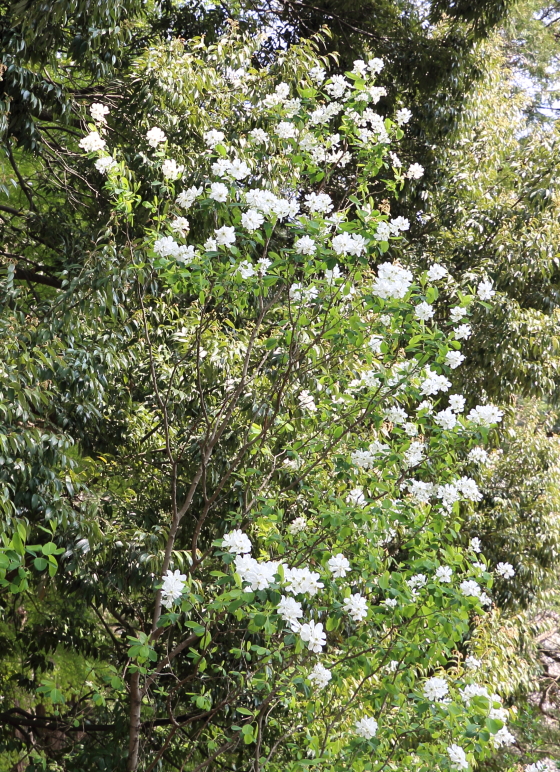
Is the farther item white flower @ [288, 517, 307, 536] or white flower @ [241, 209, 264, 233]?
white flower @ [288, 517, 307, 536]

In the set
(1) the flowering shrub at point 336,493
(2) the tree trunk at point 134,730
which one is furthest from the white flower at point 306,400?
(2) the tree trunk at point 134,730

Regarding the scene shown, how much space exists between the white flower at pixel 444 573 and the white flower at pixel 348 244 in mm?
1128

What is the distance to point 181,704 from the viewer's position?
498 cm

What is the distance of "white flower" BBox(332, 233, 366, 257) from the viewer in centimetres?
270

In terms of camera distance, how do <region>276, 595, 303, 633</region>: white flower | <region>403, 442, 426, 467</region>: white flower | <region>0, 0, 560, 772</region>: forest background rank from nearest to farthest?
1. <region>276, 595, 303, 633</region>: white flower
2. <region>403, 442, 426, 467</region>: white flower
3. <region>0, 0, 560, 772</region>: forest background

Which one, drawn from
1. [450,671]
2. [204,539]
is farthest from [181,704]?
[450,671]

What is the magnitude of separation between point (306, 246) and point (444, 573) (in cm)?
123

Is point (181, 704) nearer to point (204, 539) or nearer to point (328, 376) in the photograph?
point (204, 539)

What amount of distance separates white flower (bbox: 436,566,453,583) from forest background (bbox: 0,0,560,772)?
1.04m

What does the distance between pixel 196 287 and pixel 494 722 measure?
1752mm

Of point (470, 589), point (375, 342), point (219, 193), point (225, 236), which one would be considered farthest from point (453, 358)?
point (219, 193)

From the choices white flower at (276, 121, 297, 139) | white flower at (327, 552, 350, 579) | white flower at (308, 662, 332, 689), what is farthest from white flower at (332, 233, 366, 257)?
white flower at (308, 662, 332, 689)

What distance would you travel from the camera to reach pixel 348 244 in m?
2.71

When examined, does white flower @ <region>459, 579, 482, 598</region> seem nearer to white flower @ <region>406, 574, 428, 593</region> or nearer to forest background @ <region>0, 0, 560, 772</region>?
white flower @ <region>406, 574, 428, 593</region>
